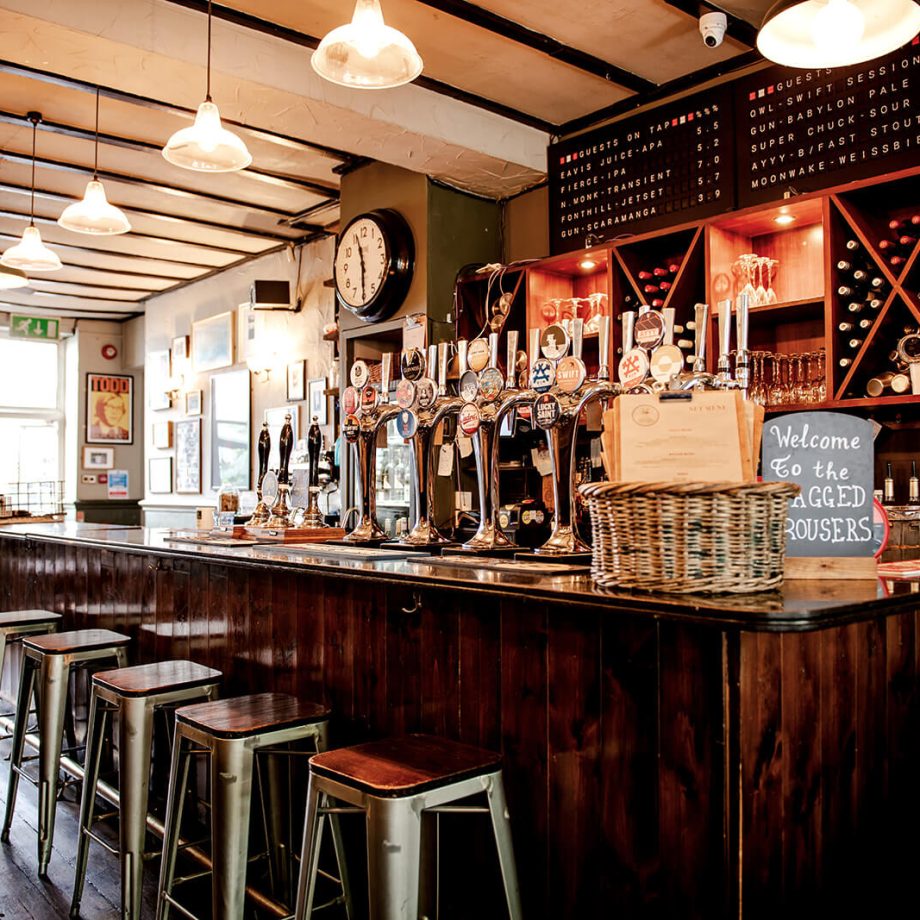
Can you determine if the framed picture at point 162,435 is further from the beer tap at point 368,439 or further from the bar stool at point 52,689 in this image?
the beer tap at point 368,439

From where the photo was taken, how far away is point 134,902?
2256 millimetres

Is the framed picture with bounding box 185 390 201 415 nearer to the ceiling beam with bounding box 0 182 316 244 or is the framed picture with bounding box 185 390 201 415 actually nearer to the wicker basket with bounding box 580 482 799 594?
the ceiling beam with bounding box 0 182 316 244

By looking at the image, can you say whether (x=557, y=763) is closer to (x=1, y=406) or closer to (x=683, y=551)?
(x=683, y=551)

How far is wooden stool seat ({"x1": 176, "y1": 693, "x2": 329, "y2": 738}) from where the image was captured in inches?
75.9

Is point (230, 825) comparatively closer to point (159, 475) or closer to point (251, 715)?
point (251, 715)

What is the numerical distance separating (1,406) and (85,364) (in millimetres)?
1030

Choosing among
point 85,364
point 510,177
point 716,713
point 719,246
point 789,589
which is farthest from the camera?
point 85,364

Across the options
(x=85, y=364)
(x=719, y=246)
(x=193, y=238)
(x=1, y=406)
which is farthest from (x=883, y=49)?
(x=1, y=406)

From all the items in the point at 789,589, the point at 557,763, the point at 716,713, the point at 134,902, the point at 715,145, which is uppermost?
the point at 715,145

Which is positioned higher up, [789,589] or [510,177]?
[510,177]

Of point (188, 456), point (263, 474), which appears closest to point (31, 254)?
point (263, 474)

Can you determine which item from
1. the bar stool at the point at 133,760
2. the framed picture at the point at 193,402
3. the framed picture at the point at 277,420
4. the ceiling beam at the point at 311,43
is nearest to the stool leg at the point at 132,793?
the bar stool at the point at 133,760

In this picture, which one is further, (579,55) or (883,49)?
(579,55)

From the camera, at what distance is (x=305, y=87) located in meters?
3.88
